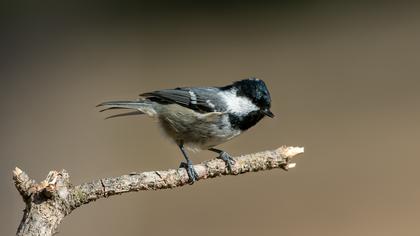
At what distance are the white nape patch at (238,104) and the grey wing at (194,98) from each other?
0.04 metres

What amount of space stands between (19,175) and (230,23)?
10.3 feet

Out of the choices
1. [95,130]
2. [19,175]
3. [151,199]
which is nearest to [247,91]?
[19,175]

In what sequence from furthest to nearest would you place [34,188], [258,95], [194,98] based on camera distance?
[194,98] → [258,95] → [34,188]

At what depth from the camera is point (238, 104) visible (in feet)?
9.24

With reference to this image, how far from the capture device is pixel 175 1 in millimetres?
4613

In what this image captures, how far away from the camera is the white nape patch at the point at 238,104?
278cm

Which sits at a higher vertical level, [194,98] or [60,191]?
[194,98]

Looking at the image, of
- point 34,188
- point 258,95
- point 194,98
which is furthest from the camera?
point 194,98

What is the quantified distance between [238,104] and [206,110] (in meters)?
0.16

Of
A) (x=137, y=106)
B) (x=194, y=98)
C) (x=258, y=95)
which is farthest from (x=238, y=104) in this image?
(x=137, y=106)

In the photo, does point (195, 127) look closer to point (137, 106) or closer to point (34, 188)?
point (137, 106)

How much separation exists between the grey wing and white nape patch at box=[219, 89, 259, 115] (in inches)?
1.6

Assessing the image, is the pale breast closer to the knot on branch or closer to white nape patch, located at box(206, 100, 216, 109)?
white nape patch, located at box(206, 100, 216, 109)

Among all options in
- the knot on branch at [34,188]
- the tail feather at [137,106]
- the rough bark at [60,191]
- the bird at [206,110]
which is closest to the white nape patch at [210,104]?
the bird at [206,110]
